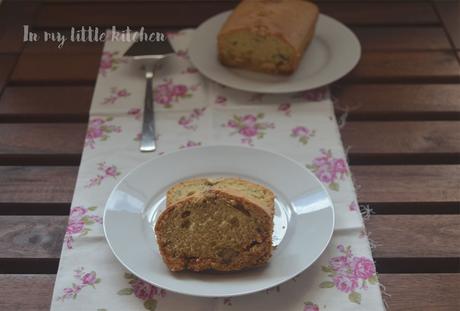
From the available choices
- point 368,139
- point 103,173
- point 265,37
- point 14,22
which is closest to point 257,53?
point 265,37

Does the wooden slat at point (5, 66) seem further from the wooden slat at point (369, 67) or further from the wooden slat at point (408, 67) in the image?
the wooden slat at point (408, 67)

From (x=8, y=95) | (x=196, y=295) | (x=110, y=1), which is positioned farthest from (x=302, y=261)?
(x=110, y=1)

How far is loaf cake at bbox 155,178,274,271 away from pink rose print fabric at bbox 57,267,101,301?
118mm

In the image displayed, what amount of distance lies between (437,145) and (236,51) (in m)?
0.44

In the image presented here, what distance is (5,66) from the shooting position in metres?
1.28

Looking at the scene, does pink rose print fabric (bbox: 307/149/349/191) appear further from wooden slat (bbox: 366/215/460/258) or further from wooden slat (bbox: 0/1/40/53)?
wooden slat (bbox: 0/1/40/53)

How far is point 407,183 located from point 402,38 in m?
0.49

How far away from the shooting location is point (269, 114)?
1160 mm

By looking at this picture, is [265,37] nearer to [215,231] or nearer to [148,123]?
[148,123]

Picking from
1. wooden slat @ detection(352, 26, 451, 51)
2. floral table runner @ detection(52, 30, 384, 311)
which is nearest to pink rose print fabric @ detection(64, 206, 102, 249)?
floral table runner @ detection(52, 30, 384, 311)

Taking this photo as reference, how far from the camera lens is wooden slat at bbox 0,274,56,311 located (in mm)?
828

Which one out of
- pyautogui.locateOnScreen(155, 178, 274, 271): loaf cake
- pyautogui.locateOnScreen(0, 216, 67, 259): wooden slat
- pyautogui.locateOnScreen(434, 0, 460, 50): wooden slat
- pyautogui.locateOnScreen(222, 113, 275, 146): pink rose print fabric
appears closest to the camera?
pyautogui.locateOnScreen(155, 178, 274, 271): loaf cake

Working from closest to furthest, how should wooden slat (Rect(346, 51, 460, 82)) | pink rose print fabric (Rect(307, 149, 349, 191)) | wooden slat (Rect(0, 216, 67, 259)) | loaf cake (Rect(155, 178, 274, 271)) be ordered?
loaf cake (Rect(155, 178, 274, 271)), wooden slat (Rect(0, 216, 67, 259)), pink rose print fabric (Rect(307, 149, 349, 191)), wooden slat (Rect(346, 51, 460, 82))

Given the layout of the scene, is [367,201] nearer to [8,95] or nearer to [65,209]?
[65,209]
